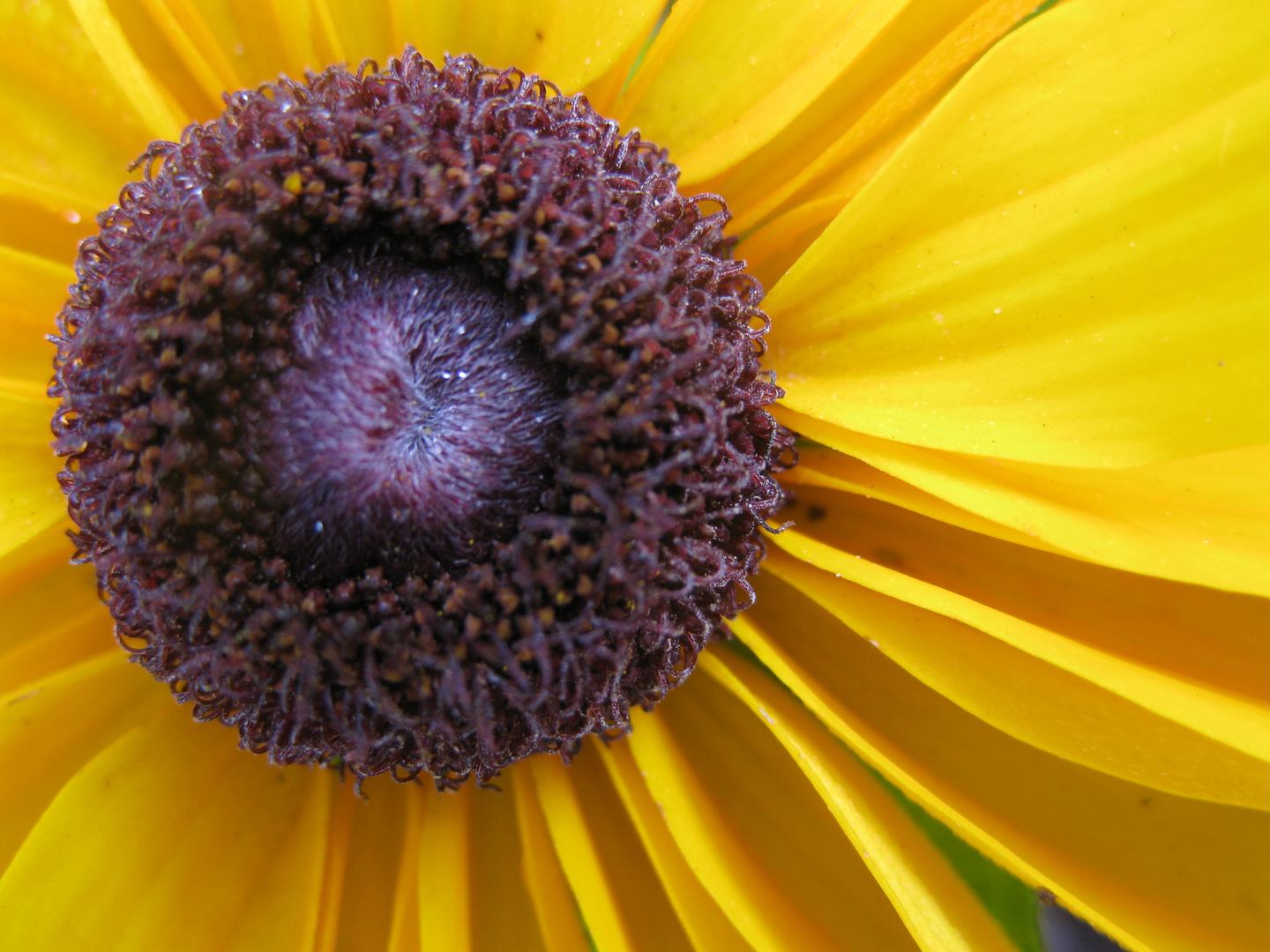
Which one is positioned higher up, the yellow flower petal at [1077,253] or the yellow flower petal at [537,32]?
the yellow flower petal at [537,32]

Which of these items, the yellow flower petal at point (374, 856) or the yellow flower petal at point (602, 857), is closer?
the yellow flower petal at point (602, 857)

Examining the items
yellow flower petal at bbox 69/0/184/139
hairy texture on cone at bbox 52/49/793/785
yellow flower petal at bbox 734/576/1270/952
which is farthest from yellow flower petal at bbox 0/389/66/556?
yellow flower petal at bbox 734/576/1270/952

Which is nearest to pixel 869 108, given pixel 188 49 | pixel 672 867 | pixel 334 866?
pixel 188 49

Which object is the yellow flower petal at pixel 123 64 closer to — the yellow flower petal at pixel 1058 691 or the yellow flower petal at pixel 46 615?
the yellow flower petal at pixel 46 615

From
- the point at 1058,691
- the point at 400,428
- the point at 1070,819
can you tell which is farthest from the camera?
the point at 1070,819

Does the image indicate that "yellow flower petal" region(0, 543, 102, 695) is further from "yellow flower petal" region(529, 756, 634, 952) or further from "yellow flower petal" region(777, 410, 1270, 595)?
"yellow flower petal" region(777, 410, 1270, 595)

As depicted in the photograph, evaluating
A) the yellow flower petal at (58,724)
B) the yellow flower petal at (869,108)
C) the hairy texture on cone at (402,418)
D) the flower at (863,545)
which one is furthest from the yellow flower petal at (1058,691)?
the yellow flower petal at (58,724)

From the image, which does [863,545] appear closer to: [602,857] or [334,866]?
[602,857]

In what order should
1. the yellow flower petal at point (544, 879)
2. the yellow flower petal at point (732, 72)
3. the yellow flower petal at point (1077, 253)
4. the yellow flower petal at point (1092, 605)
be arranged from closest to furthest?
the yellow flower petal at point (1077, 253)
the yellow flower petal at point (1092, 605)
the yellow flower petal at point (732, 72)
the yellow flower petal at point (544, 879)
